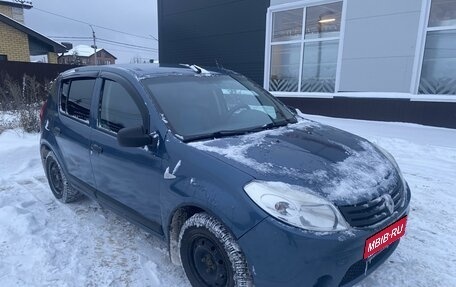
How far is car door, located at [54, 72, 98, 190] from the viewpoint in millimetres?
3371

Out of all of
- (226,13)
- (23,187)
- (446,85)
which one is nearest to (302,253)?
(23,187)

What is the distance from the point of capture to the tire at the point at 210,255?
2.04 metres

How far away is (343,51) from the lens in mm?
8398

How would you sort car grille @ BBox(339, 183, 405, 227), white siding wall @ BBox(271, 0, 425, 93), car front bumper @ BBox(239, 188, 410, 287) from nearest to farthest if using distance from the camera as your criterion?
car front bumper @ BBox(239, 188, 410, 287)
car grille @ BBox(339, 183, 405, 227)
white siding wall @ BBox(271, 0, 425, 93)

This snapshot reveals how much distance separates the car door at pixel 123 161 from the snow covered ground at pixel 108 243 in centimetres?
38

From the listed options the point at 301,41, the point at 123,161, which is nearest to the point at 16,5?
the point at 301,41

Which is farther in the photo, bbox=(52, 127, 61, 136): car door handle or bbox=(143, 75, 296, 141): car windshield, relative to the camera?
bbox=(52, 127, 61, 136): car door handle

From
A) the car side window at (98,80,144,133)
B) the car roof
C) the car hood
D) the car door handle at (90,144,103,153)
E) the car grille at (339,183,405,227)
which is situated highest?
the car roof

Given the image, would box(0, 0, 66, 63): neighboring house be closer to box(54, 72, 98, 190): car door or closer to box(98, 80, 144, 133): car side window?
box(54, 72, 98, 190): car door

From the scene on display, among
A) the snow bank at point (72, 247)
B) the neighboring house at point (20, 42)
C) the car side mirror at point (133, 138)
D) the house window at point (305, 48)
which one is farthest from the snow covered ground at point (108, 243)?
the neighboring house at point (20, 42)

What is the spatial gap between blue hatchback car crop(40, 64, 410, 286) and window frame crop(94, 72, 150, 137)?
12mm

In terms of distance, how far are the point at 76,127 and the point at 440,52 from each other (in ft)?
24.2

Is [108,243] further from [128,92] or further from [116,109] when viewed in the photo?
[128,92]

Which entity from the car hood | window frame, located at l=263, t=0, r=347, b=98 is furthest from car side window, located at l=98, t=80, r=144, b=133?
window frame, located at l=263, t=0, r=347, b=98
